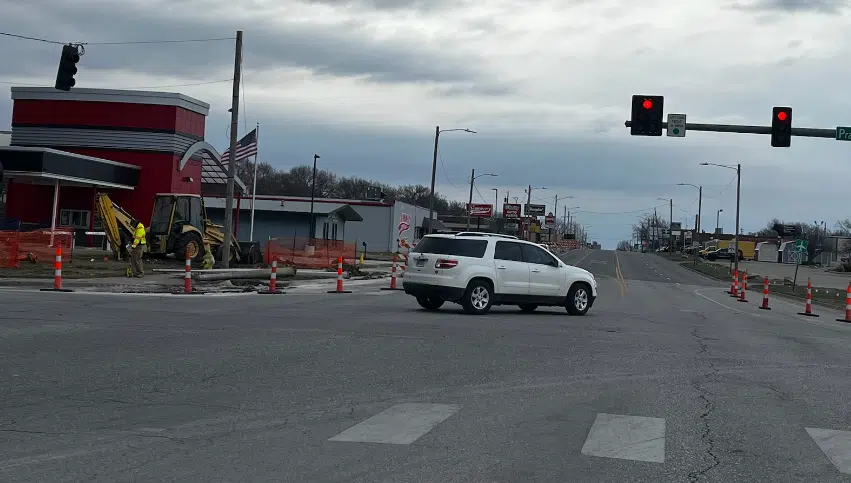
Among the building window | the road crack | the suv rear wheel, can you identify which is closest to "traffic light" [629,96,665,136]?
the suv rear wheel

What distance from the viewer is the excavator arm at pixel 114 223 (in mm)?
32625

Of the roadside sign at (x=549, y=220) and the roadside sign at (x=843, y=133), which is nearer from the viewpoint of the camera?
the roadside sign at (x=843, y=133)

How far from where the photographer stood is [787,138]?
25.4 metres

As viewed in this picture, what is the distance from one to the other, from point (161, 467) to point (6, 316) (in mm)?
11282

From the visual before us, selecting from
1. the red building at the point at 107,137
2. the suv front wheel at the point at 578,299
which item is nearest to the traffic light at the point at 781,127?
the suv front wheel at the point at 578,299

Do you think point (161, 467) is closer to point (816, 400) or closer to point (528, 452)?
point (528, 452)

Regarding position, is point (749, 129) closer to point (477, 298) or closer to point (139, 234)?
point (477, 298)

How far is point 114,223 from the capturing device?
109 feet

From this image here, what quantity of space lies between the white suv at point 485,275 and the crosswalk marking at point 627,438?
11.6 meters

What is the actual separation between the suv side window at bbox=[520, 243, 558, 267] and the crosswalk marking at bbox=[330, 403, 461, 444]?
12718 millimetres

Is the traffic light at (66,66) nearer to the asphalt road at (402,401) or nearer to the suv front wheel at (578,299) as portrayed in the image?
the asphalt road at (402,401)

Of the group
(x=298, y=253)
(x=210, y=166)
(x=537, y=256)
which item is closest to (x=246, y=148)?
(x=298, y=253)

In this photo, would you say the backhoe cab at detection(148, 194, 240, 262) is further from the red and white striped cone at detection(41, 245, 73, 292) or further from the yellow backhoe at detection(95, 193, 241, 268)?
the red and white striped cone at detection(41, 245, 73, 292)

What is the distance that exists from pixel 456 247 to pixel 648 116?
24.5 ft
